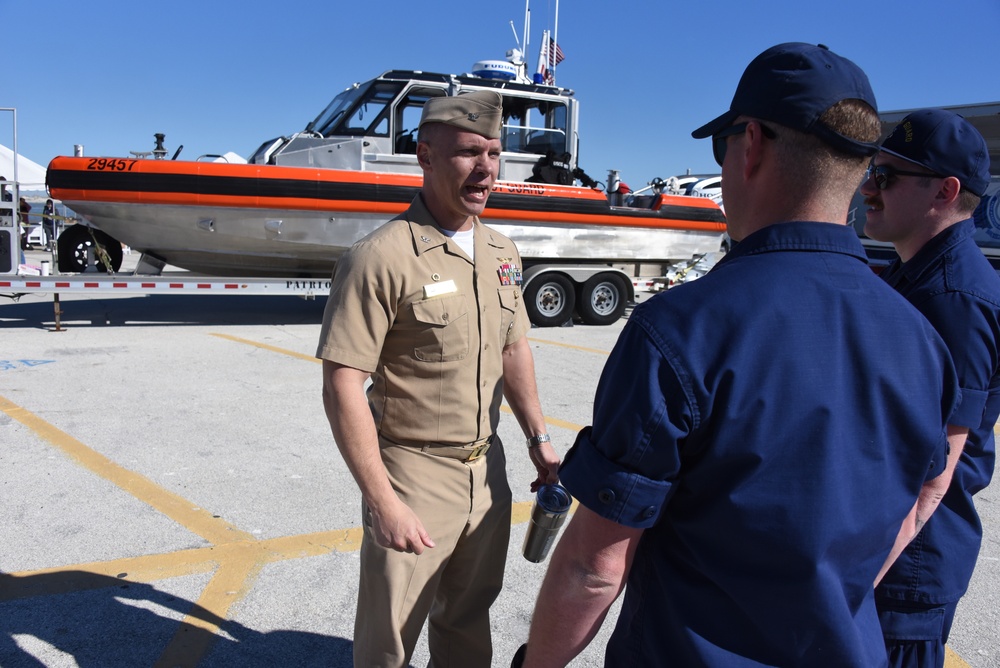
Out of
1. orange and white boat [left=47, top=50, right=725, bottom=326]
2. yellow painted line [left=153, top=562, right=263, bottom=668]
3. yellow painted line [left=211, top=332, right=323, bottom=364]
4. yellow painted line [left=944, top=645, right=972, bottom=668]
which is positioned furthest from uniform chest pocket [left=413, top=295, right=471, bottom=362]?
orange and white boat [left=47, top=50, right=725, bottom=326]

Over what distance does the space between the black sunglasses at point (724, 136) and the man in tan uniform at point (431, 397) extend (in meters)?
0.87

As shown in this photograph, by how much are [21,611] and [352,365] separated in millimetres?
1961

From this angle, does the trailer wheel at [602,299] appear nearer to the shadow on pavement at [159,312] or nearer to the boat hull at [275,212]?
the boat hull at [275,212]

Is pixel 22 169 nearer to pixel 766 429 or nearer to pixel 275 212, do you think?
pixel 275 212

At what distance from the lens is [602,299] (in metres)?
10.2

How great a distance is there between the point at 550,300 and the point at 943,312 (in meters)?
8.17

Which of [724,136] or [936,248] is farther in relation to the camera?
[936,248]

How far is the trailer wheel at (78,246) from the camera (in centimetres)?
928

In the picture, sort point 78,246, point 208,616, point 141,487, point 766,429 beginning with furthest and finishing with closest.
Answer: point 78,246 → point 141,487 → point 208,616 → point 766,429

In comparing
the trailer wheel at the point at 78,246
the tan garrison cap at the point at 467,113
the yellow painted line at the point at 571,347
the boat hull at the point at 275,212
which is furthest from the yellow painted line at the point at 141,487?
the yellow painted line at the point at 571,347

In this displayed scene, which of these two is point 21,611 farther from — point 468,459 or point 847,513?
point 847,513

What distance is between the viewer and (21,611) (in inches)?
107

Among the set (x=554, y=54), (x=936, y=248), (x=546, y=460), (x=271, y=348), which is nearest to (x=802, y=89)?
(x=936, y=248)

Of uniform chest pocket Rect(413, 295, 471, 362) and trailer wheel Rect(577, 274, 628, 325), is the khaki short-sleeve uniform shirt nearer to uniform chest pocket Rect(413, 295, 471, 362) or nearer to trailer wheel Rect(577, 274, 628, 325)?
uniform chest pocket Rect(413, 295, 471, 362)
